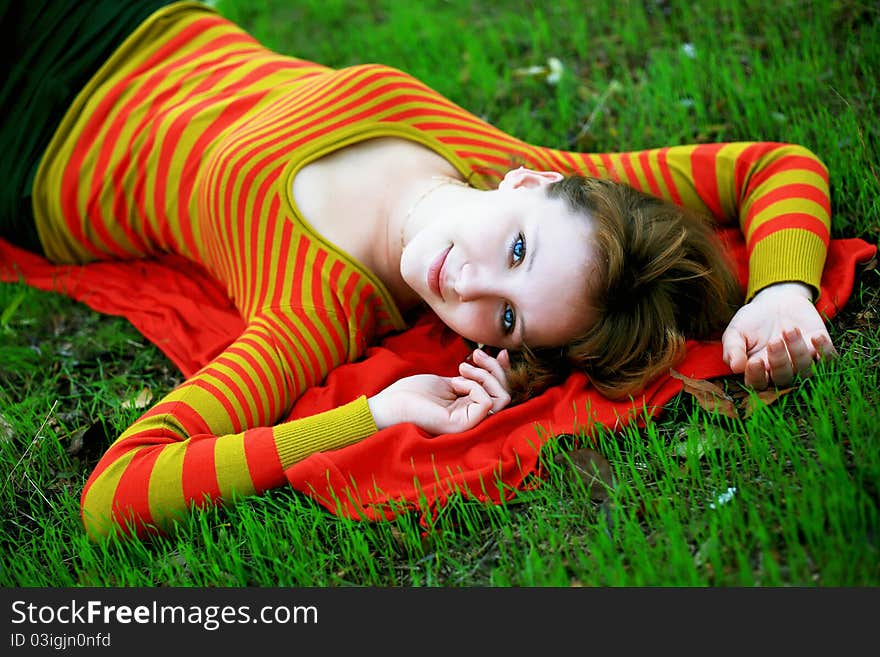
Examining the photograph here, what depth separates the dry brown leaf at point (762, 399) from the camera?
2.53 m

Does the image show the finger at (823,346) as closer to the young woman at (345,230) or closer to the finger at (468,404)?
the young woman at (345,230)

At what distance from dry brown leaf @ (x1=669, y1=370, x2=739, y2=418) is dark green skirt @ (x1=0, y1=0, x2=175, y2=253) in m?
2.93

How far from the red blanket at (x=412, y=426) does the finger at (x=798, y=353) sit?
22cm

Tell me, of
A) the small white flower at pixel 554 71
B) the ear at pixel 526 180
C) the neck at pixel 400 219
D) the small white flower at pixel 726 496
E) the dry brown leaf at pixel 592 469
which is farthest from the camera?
the small white flower at pixel 554 71

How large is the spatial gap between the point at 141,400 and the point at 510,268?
1.55 metres

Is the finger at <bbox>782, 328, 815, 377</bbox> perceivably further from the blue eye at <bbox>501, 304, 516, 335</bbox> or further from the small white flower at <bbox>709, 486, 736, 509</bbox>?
the blue eye at <bbox>501, 304, 516, 335</bbox>

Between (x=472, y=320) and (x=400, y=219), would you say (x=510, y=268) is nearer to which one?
(x=472, y=320)

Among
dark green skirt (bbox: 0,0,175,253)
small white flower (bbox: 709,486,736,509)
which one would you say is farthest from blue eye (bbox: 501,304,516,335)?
dark green skirt (bbox: 0,0,175,253)

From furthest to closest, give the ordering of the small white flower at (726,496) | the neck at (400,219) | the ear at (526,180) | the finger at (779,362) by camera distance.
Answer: the neck at (400,219)
the ear at (526,180)
the finger at (779,362)
the small white flower at (726,496)

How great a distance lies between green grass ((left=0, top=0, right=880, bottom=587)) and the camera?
218cm

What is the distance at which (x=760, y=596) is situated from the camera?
1.99 meters

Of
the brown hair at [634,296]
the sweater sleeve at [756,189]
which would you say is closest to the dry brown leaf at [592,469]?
the brown hair at [634,296]

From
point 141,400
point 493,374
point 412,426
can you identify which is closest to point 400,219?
point 493,374

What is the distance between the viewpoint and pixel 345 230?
317cm
